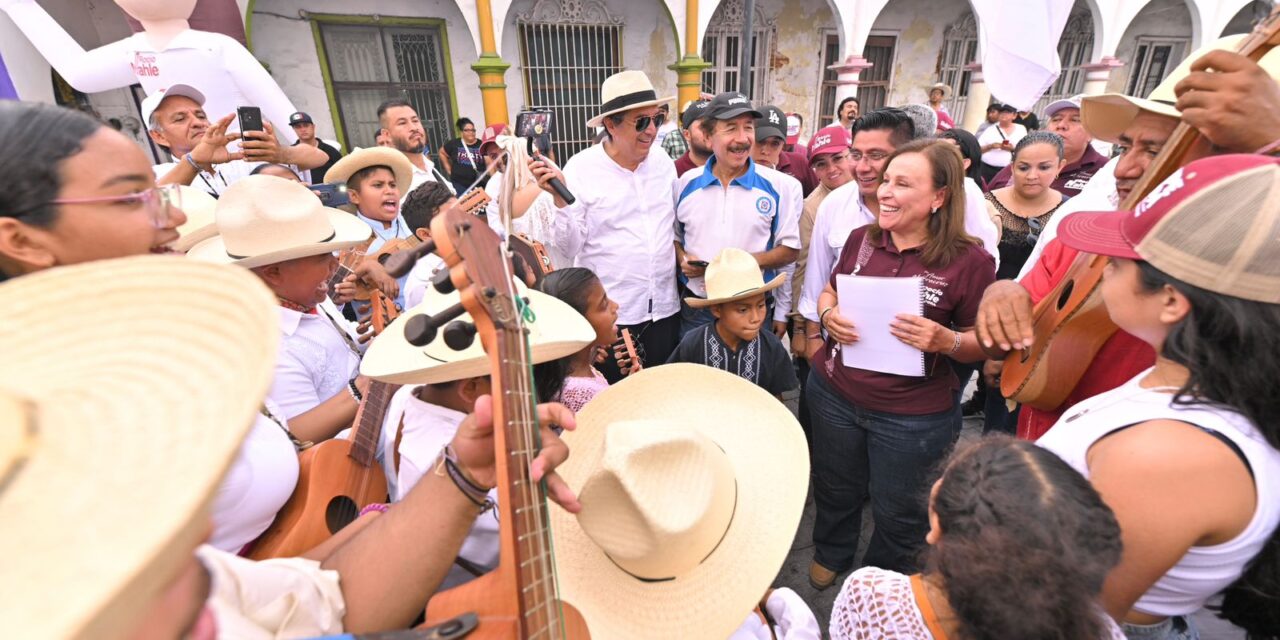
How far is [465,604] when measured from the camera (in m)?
0.95

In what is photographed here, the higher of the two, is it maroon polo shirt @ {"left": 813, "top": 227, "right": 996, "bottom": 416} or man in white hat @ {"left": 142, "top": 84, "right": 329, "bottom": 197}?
man in white hat @ {"left": 142, "top": 84, "right": 329, "bottom": 197}

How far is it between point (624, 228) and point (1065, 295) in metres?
2.25

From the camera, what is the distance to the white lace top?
122cm

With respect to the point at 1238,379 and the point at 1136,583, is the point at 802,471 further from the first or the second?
the point at 1238,379

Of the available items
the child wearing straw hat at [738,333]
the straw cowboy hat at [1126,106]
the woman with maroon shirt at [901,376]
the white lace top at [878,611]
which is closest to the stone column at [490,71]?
the child wearing straw hat at [738,333]

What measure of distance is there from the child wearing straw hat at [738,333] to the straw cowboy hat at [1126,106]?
57.7 inches

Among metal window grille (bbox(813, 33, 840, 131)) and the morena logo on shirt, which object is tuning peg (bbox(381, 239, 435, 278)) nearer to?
the morena logo on shirt

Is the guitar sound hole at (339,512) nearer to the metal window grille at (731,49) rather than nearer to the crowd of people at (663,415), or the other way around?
the crowd of people at (663,415)

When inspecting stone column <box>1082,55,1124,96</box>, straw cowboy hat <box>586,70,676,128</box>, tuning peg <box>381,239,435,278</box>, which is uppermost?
stone column <box>1082,55,1124,96</box>

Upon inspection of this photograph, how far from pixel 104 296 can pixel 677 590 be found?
1.23 metres

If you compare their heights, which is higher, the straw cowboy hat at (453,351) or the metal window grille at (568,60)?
the metal window grille at (568,60)

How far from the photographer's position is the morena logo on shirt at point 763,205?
334 centimetres

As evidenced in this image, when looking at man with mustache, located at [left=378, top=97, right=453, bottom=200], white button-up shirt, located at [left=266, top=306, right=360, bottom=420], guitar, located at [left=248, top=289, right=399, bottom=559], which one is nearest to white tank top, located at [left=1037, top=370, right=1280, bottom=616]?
guitar, located at [left=248, top=289, right=399, bottom=559]

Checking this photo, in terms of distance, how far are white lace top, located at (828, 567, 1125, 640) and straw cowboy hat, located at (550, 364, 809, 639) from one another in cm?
20
